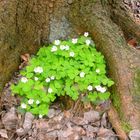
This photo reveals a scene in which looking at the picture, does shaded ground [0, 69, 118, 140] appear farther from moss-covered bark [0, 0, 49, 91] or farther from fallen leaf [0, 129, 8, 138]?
moss-covered bark [0, 0, 49, 91]

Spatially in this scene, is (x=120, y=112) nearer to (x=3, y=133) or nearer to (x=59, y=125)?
(x=59, y=125)

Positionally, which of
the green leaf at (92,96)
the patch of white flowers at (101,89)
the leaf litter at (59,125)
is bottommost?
the leaf litter at (59,125)

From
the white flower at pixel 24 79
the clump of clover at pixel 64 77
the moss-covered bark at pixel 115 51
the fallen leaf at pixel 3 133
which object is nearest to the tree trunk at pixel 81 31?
the moss-covered bark at pixel 115 51

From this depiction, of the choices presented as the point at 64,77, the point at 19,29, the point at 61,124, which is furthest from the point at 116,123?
the point at 19,29

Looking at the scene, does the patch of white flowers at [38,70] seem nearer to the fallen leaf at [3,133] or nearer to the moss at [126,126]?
the fallen leaf at [3,133]

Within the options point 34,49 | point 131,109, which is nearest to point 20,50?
point 34,49

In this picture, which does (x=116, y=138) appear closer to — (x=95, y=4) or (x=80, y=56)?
(x=80, y=56)
